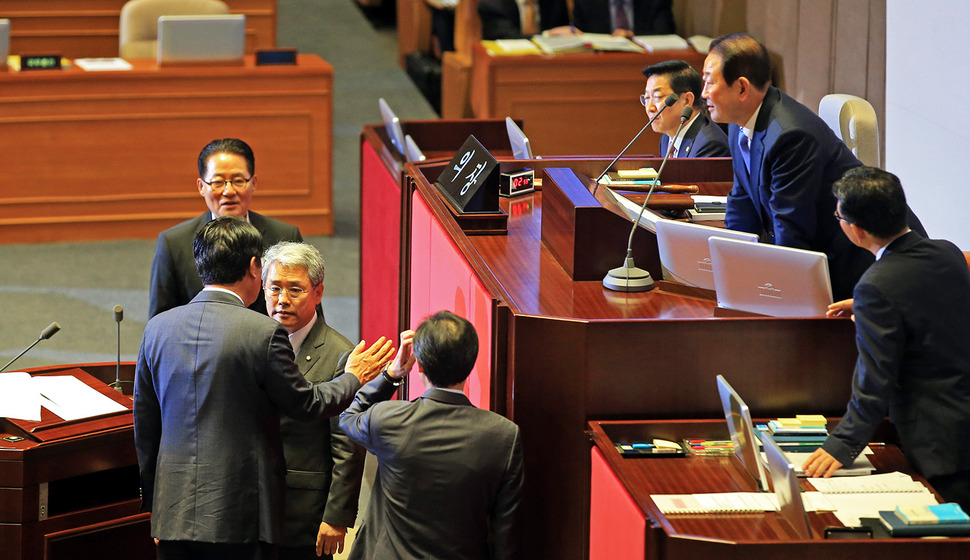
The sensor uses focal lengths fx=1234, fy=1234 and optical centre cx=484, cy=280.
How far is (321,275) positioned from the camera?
3.05 meters

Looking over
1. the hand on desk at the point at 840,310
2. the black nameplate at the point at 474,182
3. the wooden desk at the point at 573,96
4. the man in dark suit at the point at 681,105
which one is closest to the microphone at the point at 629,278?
the hand on desk at the point at 840,310

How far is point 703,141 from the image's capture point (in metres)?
4.48

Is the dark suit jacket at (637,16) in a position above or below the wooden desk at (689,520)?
above

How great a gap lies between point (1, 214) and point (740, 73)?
16.7ft

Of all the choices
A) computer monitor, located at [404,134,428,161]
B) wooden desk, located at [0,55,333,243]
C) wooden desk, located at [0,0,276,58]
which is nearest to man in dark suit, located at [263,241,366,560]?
computer monitor, located at [404,134,428,161]

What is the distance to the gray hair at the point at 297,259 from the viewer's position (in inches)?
118

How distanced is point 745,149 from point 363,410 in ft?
4.18

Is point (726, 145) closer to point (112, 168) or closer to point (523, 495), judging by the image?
point (523, 495)

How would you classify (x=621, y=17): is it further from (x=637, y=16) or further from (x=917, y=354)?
(x=917, y=354)

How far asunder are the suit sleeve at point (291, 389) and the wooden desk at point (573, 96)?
183 inches

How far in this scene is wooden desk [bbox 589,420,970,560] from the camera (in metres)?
2.28

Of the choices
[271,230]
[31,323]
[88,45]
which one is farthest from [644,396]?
[88,45]

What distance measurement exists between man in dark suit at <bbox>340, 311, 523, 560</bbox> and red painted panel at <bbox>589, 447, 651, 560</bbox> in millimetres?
177

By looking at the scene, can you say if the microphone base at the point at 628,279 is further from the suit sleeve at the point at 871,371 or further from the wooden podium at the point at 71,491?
the wooden podium at the point at 71,491
